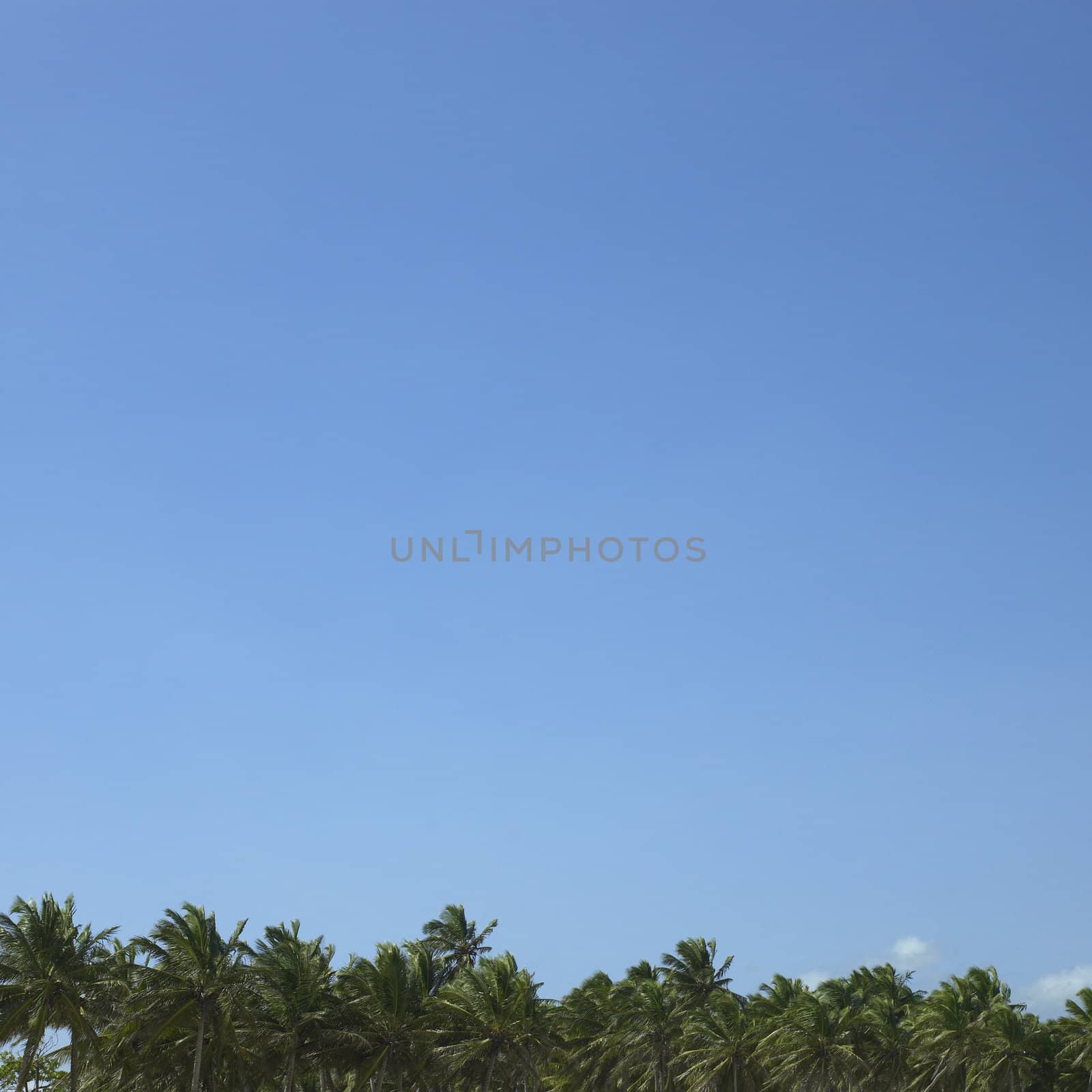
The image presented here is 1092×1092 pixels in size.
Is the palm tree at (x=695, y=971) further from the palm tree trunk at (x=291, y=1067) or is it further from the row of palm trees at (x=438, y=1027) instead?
the palm tree trunk at (x=291, y=1067)

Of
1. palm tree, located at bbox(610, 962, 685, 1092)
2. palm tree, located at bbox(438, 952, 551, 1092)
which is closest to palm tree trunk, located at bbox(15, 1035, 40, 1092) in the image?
palm tree, located at bbox(438, 952, 551, 1092)

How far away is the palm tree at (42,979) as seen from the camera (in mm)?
53625

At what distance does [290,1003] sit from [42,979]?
1133cm

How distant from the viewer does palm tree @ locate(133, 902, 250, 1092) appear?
2162 inches

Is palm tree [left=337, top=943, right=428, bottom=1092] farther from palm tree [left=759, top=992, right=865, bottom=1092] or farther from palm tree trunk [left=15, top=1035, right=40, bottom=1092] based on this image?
palm tree [left=759, top=992, right=865, bottom=1092]

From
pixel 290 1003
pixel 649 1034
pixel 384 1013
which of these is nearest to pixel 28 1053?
pixel 290 1003

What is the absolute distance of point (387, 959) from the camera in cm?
6084

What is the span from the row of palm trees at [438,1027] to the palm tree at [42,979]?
81mm

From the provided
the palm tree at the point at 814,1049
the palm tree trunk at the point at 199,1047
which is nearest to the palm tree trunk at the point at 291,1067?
the palm tree trunk at the point at 199,1047

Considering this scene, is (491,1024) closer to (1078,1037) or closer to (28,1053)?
(28,1053)

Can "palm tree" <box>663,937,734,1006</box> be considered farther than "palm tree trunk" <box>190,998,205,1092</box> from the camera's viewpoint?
Yes

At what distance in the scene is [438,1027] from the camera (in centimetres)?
6294

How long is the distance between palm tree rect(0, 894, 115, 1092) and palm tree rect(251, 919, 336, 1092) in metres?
7.66

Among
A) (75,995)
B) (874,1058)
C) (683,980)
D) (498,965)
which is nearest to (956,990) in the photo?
(874,1058)
